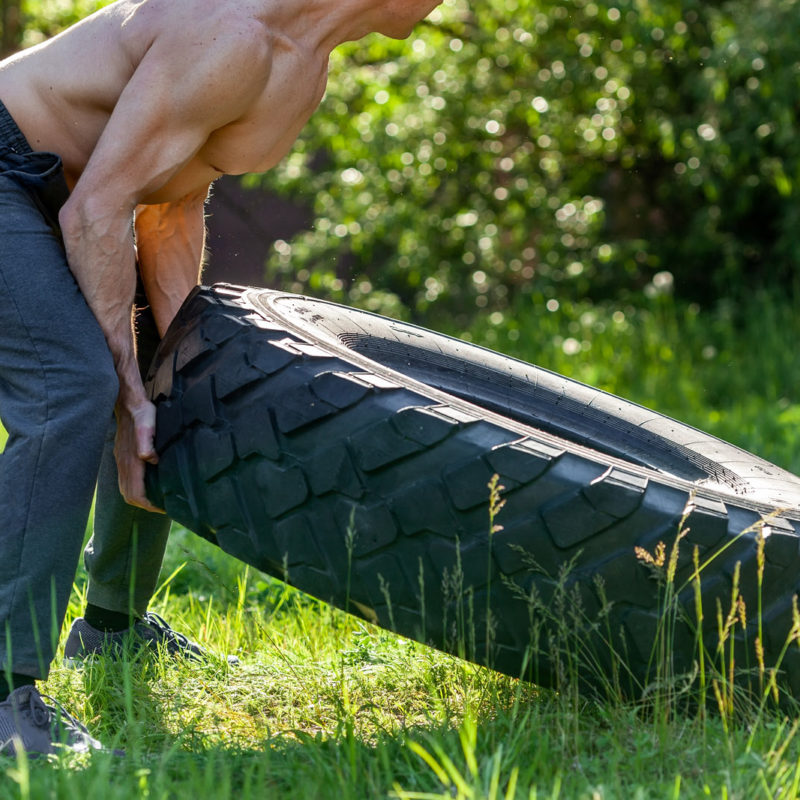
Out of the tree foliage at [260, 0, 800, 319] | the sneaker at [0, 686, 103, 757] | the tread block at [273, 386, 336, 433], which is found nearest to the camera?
the sneaker at [0, 686, 103, 757]

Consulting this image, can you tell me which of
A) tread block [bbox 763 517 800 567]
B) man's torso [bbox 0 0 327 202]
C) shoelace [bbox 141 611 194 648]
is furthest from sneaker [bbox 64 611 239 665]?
tread block [bbox 763 517 800 567]

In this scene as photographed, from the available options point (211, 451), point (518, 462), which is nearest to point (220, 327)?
point (211, 451)

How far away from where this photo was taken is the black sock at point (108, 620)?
2855 millimetres

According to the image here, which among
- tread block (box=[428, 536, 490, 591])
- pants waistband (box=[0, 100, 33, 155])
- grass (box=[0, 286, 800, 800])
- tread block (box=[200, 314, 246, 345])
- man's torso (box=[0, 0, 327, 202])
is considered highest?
man's torso (box=[0, 0, 327, 202])

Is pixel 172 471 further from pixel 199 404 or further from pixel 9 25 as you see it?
pixel 9 25

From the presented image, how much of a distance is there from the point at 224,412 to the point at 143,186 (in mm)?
506

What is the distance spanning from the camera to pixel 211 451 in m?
2.26

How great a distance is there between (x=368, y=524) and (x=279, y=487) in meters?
0.19

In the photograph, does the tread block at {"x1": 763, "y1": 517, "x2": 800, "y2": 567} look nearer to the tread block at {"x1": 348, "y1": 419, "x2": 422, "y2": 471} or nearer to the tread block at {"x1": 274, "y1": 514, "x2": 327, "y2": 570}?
the tread block at {"x1": 348, "y1": 419, "x2": 422, "y2": 471}

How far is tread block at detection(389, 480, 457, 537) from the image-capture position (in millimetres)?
2123

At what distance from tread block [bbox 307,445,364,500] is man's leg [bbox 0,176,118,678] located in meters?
0.45

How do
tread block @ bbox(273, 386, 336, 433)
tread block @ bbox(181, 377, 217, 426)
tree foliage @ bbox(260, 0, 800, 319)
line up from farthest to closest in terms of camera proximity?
tree foliage @ bbox(260, 0, 800, 319)
tread block @ bbox(181, 377, 217, 426)
tread block @ bbox(273, 386, 336, 433)

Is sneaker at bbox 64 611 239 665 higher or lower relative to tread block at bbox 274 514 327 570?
lower

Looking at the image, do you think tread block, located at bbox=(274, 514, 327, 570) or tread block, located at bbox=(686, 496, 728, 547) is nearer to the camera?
tread block, located at bbox=(686, 496, 728, 547)
